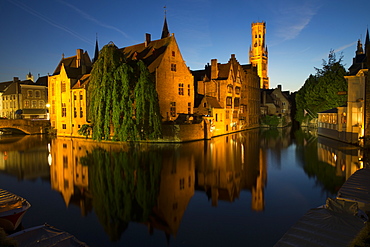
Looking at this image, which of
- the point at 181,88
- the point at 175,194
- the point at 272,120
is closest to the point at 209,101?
the point at 181,88

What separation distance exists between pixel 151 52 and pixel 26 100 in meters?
40.9

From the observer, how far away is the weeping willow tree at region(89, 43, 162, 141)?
27953mm

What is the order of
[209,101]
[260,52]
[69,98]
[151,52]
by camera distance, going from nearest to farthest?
[151,52], [209,101], [69,98], [260,52]

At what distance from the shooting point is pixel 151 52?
3853cm

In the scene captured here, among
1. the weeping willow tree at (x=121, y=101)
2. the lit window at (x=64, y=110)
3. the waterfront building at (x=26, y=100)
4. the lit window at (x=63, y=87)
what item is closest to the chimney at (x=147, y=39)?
the weeping willow tree at (x=121, y=101)

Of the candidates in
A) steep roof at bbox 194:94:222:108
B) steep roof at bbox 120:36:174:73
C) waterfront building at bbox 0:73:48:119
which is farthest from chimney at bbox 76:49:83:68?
waterfront building at bbox 0:73:48:119

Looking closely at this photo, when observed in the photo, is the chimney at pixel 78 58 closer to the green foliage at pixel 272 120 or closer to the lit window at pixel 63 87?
the lit window at pixel 63 87

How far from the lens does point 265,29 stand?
12388 centimetres

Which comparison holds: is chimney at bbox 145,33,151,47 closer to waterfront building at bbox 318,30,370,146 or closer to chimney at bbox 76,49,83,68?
chimney at bbox 76,49,83,68

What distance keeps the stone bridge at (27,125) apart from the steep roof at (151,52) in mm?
23356

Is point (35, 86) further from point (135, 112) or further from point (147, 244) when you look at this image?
point (147, 244)

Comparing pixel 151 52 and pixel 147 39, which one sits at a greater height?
pixel 147 39

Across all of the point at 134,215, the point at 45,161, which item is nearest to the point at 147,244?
the point at 134,215

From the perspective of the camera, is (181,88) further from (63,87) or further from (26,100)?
(26,100)
